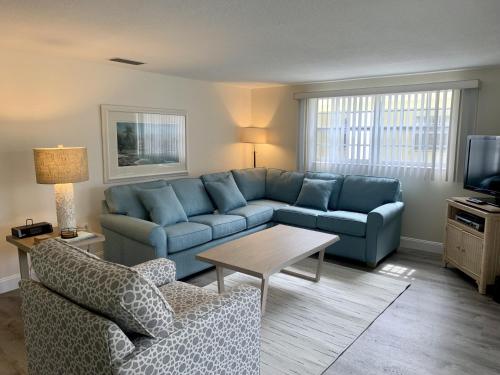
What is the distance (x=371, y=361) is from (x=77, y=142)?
333 cm

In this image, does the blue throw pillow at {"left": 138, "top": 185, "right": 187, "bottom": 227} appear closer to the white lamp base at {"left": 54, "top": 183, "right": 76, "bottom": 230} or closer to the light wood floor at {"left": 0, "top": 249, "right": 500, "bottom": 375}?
the light wood floor at {"left": 0, "top": 249, "right": 500, "bottom": 375}

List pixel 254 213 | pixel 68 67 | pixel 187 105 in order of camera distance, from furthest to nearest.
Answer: pixel 187 105 < pixel 254 213 < pixel 68 67

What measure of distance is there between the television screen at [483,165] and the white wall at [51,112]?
11.2 feet

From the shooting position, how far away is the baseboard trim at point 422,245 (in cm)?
449

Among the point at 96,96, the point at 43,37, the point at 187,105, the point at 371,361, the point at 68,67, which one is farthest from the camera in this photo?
the point at 187,105

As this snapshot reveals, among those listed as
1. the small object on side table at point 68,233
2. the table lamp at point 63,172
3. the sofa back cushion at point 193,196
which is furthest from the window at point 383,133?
the small object on side table at point 68,233

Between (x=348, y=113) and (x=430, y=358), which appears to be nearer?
(x=430, y=358)

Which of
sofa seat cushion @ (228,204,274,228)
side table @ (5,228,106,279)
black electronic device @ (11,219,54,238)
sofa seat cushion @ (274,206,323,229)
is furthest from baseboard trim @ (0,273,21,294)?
sofa seat cushion @ (274,206,323,229)

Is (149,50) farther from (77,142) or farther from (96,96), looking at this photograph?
(77,142)

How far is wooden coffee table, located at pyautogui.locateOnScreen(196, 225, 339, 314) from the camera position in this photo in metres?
2.82

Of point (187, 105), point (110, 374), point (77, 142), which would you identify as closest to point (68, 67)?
point (77, 142)

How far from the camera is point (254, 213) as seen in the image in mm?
4430

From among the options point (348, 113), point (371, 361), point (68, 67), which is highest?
point (68, 67)

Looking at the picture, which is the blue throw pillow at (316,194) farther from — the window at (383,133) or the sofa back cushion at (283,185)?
the window at (383,133)
